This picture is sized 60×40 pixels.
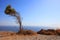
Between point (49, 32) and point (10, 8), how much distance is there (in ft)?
25.8

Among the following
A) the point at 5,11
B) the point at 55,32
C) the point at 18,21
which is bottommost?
the point at 55,32

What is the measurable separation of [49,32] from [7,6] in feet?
27.8

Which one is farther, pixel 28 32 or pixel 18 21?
pixel 18 21

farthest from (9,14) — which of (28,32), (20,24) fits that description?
(28,32)

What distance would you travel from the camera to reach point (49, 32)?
26.8m

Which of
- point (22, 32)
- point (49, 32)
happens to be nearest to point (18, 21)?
point (22, 32)

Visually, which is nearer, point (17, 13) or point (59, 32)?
point (59, 32)

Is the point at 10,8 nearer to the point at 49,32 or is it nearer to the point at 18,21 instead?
the point at 18,21

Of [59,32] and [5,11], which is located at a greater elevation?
[5,11]

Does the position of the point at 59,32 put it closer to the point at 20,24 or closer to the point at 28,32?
the point at 28,32

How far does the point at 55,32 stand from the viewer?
88.2 ft

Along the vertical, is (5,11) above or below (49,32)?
above

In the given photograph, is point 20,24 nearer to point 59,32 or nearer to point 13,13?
point 13,13

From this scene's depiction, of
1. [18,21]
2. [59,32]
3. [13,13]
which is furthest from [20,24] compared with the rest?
[59,32]
